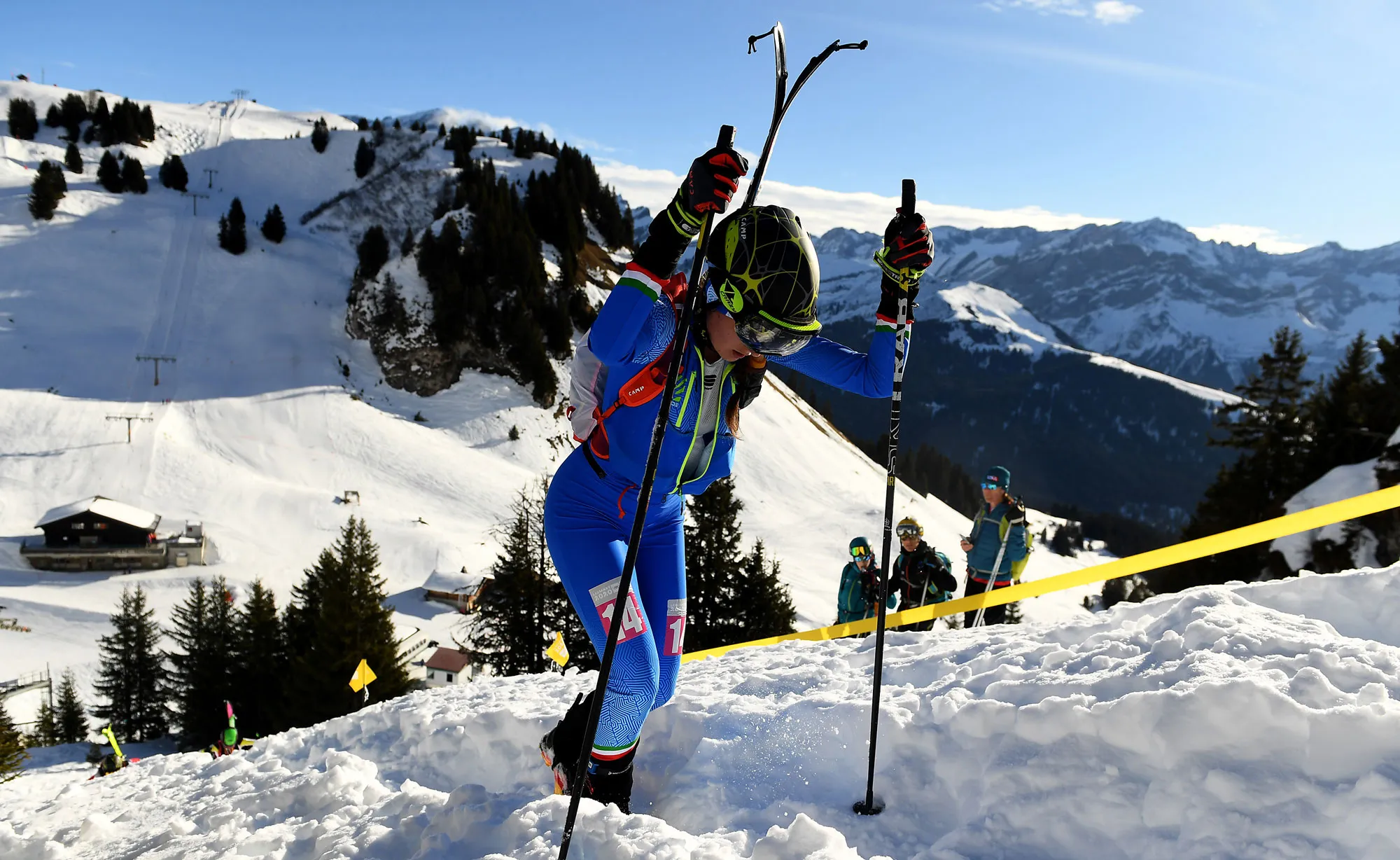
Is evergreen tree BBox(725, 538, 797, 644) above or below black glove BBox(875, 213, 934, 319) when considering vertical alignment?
below

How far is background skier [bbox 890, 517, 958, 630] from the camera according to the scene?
35.3 ft

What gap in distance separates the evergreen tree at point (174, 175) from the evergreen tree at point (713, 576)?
247 feet

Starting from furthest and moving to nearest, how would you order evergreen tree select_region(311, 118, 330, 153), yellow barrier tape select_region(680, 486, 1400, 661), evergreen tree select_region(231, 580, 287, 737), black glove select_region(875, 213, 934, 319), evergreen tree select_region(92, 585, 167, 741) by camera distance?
evergreen tree select_region(311, 118, 330, 153) → evergreen tree select_region(92, 585, 167, 741) → evergreen tree select_region(231, 580, 287, 737) → yellow barrier tape select_region(680, 486, 1400, 661) → black glove select_region(875, 213, 934, 319)

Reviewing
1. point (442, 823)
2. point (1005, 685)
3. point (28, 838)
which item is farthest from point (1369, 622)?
point (28, 838)

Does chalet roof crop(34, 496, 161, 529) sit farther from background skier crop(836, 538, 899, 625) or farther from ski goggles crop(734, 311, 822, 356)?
ski goggles crop(734, 311, 822, 356)

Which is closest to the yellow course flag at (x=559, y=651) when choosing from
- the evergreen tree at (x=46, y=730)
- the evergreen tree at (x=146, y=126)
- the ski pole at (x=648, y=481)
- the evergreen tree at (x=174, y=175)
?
the ski pole at (x=648, y=481)

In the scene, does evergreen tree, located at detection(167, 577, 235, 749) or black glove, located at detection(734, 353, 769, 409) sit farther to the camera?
evergreen tree, located at detection(167, 577, 235, 749)

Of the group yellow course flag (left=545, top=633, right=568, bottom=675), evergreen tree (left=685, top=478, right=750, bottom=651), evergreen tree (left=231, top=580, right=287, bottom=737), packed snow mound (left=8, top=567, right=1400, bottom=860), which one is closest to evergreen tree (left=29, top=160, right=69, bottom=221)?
evergreen tree (left=231, top=580, right=287, bottom=737)

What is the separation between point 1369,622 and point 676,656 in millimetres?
4088

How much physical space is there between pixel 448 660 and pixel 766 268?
3252 centimetres

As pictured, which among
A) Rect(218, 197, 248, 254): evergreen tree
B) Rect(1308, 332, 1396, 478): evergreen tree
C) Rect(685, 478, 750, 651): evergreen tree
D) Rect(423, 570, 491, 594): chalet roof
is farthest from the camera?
Rect(218, 197, 248, 254): evergreen tree

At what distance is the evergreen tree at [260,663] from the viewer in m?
29.7

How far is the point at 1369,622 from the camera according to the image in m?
4.64

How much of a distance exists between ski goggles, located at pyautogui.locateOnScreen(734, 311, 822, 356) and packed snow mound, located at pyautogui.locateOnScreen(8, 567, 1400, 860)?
2.14 m
